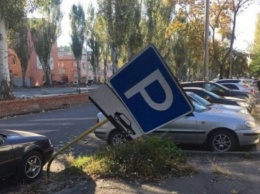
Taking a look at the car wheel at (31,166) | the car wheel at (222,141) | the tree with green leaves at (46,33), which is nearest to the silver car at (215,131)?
the car wheel at (222,141)

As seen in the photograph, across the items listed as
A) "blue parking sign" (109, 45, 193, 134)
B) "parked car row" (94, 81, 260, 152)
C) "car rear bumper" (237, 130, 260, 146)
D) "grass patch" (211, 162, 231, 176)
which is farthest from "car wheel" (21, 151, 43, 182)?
"car rear bumper" (237, 130, 260, 146)

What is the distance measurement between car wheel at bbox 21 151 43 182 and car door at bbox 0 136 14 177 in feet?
1.04

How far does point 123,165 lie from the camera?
6.73 m

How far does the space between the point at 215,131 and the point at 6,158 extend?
194 inches

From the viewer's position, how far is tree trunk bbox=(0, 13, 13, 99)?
19442mm

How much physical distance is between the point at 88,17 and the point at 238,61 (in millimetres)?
36484

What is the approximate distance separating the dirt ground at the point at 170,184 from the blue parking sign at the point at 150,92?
1.60 meters

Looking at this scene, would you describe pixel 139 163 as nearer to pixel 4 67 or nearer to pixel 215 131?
pixel 215 131

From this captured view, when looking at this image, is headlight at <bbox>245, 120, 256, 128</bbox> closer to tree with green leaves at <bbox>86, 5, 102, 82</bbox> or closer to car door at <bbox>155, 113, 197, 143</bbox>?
car door at <bbox>155, 113, 197, 143</bbox>

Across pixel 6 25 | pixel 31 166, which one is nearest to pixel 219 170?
pixel 31 166

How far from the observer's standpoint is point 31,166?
7.29 metres

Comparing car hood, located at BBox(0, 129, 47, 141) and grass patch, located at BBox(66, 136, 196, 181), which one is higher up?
car hood, located at BBox(0, 129, 47, 141)

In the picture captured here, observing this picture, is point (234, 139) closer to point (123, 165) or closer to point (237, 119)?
point (237, 119)

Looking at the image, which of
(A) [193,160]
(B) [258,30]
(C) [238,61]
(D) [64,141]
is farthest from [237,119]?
(C) [238,61]
